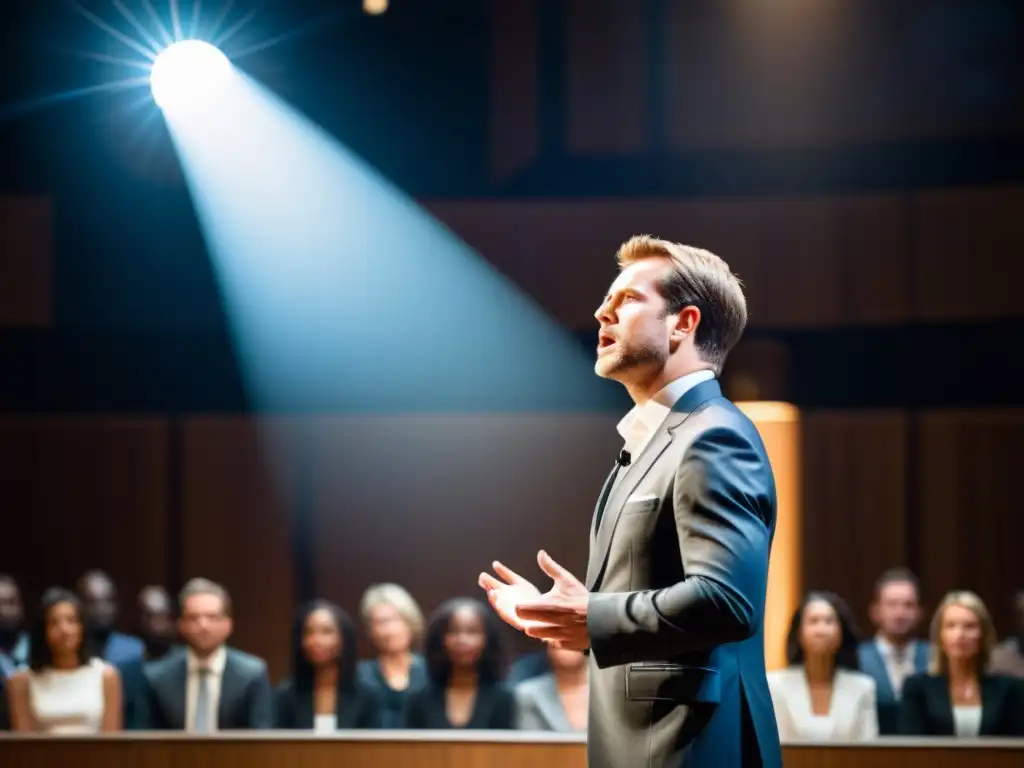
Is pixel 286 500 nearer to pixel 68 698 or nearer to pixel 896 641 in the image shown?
pixel 68 698

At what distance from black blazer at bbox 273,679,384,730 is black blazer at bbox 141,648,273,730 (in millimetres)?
37

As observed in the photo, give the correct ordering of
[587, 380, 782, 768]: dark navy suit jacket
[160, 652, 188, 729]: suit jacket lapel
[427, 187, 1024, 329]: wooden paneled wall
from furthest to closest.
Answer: [427, 187, 1024, 329]: wooden paneled wall < [160, 652, 188, 729]: suit jacket lapel < [587, 380, 782, 768]: dark navy suit jacket

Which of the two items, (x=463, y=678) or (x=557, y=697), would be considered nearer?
(x=557, y=697)

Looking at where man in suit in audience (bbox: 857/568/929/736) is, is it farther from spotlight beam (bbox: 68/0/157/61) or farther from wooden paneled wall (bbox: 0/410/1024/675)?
spotlight beam (bbox: 68/0/157/61)


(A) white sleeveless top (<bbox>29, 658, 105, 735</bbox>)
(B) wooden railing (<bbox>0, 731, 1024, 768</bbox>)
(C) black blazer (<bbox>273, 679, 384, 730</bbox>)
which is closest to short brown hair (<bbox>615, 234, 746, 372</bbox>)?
(B) wooden railing (<bbox>0, 731, 1024, 768</bbox>)

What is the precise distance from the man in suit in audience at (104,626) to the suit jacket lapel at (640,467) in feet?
12.9

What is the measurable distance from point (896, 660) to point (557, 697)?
1730 mm

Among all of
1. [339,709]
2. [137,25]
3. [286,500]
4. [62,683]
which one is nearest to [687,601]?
[339,709]

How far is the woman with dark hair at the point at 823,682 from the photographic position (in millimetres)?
3623

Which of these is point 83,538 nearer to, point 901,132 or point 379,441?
point 379,441

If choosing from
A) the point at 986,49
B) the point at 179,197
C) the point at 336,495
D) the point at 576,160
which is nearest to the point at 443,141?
the point at 576,160

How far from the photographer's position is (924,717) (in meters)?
3.61

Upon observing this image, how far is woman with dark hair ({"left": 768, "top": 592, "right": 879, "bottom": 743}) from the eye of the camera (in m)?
3.62

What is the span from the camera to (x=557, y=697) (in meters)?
3.61
